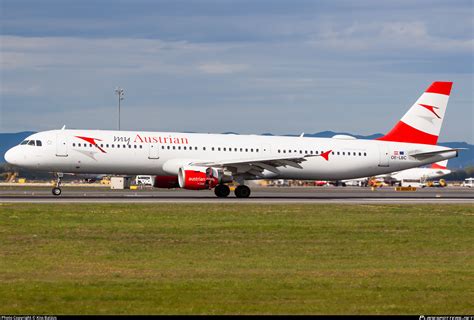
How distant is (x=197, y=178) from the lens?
5200 cm

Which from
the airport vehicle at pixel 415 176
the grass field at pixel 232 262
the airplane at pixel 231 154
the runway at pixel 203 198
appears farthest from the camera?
the airport vehicle at pixel 415 176

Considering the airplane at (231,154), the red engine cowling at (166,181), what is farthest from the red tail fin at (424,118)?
the red engine cowling at (166,181)

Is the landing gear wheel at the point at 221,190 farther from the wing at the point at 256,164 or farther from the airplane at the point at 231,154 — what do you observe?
the wing at the point at 256,164

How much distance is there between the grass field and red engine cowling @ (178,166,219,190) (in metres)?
12.4

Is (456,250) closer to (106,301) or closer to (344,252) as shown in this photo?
(344,252)

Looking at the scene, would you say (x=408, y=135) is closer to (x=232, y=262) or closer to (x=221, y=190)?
(x=221, y=190)

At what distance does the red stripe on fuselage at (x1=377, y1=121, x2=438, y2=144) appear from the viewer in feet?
203

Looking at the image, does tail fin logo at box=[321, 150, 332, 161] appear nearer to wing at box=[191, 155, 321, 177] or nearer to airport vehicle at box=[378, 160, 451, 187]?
wing at box=[191, 155, 321, 177]

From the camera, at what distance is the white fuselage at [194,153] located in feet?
175

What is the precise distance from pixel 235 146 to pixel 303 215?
60.8 feet

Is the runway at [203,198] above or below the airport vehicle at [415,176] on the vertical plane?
below

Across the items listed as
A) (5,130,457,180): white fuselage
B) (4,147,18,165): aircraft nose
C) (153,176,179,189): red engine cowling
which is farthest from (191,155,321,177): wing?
(4,147,18,165): aircraft nose

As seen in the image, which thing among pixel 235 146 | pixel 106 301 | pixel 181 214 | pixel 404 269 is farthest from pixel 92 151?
pixel 106 301

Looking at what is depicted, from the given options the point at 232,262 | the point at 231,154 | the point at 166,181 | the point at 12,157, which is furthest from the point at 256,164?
the point at 232,262
